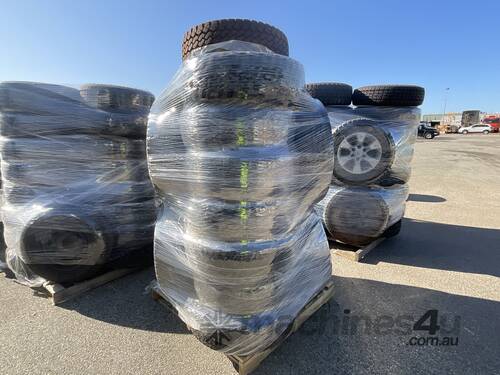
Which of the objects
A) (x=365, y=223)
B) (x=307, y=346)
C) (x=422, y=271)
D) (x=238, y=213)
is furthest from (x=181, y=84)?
(x=422, y=271)

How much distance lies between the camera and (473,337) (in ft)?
6.44

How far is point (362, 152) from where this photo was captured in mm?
3143

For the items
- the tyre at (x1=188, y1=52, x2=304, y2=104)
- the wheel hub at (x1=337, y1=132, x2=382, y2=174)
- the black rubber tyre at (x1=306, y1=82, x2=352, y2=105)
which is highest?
the black rubber tyre at (x1=306, y1=82, x2=352, y2=105)

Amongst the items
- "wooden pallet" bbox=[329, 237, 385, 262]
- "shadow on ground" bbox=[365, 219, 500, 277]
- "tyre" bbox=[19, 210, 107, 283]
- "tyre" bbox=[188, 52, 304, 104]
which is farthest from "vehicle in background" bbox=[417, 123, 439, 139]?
"tyre" bbox=[19, 210, 107, 283]

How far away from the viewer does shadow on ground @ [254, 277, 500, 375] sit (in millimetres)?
1712

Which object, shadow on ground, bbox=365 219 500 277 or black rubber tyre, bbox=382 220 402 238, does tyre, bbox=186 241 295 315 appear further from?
black rubber tyre, bbox=382 220 402 238

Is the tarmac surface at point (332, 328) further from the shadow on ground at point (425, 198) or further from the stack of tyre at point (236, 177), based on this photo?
the shadow on ground at point (425, 198)

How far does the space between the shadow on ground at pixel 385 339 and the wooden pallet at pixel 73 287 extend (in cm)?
168

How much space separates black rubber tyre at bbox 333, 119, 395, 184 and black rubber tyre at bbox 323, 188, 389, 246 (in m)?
0.17

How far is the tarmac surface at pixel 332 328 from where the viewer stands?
1727 millimetres

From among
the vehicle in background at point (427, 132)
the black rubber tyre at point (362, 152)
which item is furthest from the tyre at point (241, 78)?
the vehicle in background at point (427, 132)

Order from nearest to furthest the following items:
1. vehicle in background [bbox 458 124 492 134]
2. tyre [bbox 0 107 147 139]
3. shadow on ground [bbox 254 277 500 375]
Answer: shadow on ground [bbox 254 277 500 375], tyre [bbox 0 107 147 139], vehicle in background [bbox 458 124 492 134]

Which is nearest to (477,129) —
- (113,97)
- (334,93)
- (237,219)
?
(334,93)

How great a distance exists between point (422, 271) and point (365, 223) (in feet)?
2.31
